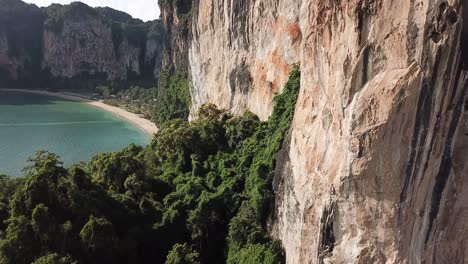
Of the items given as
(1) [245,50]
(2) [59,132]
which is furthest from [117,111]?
(1) [245,50]

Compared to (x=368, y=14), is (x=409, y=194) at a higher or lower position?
lower

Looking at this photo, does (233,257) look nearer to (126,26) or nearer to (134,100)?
(134,100)

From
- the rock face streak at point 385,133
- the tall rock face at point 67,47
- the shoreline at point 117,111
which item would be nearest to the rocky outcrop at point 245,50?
the rock face streak at point 385,133

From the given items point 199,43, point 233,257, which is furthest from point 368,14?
point 199,43

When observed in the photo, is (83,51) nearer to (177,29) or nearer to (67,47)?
(67,47)

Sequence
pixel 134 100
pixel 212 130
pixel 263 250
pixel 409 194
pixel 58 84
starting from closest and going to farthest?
pixel 409 194 < pixel 263 250 < pixel 212 130 < pixel 134 100 < pixel 58 84

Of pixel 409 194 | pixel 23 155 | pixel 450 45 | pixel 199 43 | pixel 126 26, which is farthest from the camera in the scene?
pixel 126 26

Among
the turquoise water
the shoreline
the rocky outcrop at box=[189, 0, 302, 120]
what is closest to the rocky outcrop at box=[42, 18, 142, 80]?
the shoreline
